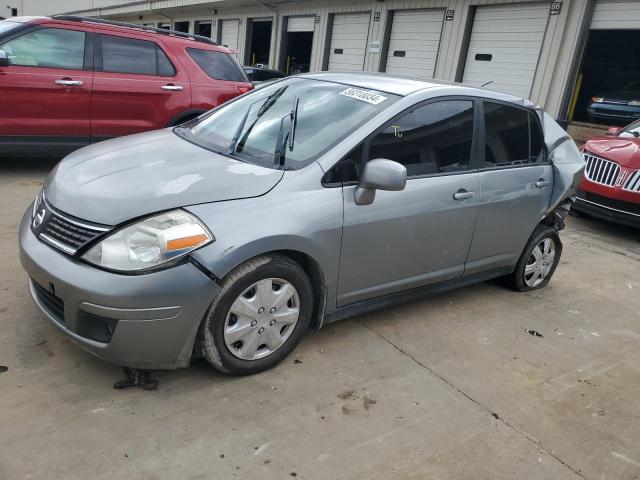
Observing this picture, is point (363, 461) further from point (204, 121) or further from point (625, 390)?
point (204, 121)

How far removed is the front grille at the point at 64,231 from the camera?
2.43m

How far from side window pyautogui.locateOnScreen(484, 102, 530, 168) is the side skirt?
0.85 meters

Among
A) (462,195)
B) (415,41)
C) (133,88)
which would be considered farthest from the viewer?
(415,41)

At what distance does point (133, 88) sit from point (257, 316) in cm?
464

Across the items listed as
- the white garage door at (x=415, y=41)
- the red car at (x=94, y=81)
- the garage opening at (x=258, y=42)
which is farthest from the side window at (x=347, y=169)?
the garage opening at (x=258, y=42)

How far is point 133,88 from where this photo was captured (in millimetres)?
6305

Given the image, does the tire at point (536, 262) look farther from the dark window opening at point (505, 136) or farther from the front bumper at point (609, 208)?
the front bumper at point (609, 208)

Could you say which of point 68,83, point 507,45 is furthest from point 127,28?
point 507,45

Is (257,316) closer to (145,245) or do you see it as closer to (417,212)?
(145,245)

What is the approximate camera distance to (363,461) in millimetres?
2328

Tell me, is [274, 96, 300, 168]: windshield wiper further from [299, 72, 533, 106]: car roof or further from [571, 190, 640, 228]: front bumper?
[571, 190, 640, 228]: front bumper

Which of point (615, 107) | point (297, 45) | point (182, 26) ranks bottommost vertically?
point (615, 107)

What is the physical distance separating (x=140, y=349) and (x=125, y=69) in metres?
4.87

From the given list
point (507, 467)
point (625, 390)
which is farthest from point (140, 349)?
point (625, 390)
